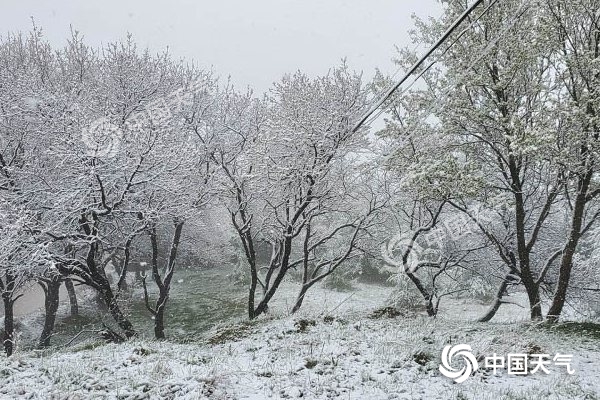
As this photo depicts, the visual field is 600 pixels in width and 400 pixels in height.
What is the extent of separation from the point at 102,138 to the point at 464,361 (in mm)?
10668

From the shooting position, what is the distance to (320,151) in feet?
48.7

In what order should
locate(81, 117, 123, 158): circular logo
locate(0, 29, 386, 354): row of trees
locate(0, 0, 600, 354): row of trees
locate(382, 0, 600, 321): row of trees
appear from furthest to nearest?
locate(0, 29, 386, 354): row of trees < locate(81, 117, 123, 158): circular logo < locate(0, 0, 600, 354): row of trees < locate(382, 0, 600, 321): row of trees

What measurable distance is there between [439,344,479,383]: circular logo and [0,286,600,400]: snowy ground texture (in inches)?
4.6

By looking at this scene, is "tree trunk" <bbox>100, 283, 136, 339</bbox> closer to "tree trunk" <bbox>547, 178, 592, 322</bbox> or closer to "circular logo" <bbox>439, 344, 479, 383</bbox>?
"circular logo" <bbox>439, 344, 479, 383</bbox>

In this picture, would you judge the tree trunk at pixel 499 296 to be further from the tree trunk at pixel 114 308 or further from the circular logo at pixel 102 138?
the circular logo at pixel 102 138

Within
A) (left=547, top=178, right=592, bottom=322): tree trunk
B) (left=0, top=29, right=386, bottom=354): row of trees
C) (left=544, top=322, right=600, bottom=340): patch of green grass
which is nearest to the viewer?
(left=544, top=322, right=600, bottom=340): patch of green grass

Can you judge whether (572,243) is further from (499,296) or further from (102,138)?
(102,138)

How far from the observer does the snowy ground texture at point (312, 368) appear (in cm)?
608

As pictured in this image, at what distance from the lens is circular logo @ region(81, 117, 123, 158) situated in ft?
37.8

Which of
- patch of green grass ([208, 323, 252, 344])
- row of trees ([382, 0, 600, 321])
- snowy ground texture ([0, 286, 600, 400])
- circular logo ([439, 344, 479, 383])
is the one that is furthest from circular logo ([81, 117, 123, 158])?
circular logo ([439, 344, 479, 383])

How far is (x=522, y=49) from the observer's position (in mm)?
9133

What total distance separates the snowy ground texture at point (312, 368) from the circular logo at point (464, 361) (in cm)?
12

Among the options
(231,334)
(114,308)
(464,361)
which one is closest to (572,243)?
(464,361)

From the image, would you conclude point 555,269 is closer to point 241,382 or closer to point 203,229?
point 241,382
